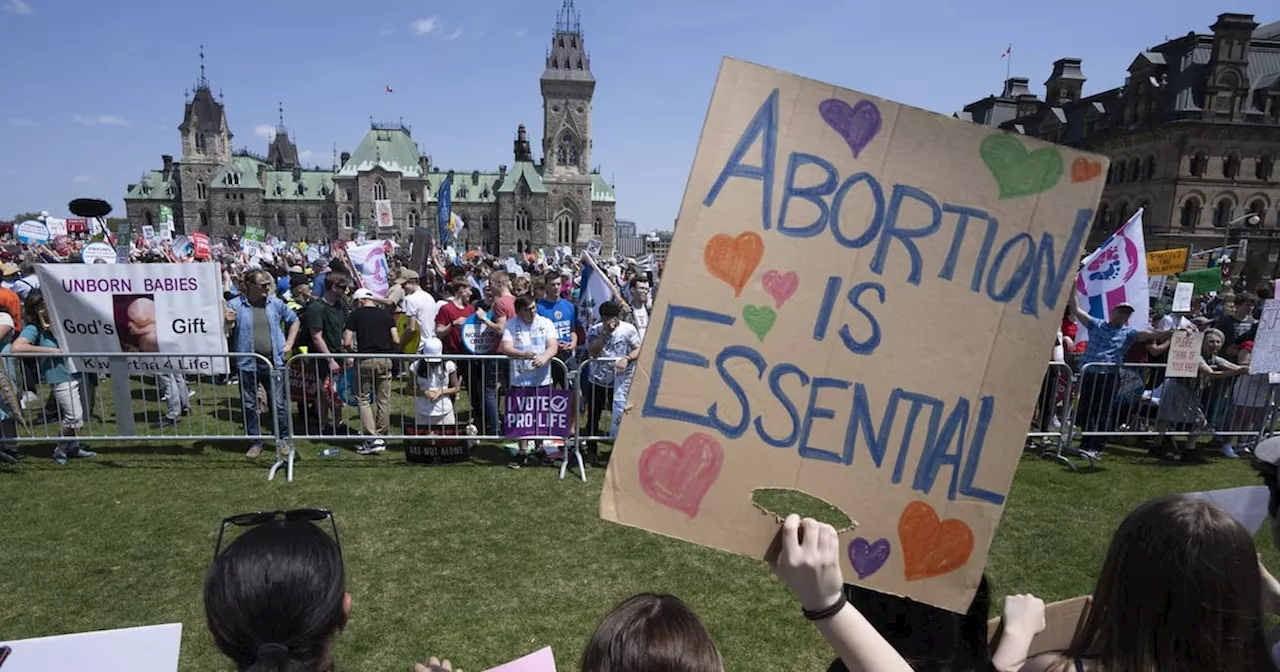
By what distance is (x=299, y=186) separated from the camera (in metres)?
104

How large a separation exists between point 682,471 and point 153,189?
132942 millimetres

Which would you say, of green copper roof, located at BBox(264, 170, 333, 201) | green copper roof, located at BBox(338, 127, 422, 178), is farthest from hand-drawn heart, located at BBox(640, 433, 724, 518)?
green copper roof, located at BBox(264, 170, 333, 201)

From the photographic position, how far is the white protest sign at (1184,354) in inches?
308

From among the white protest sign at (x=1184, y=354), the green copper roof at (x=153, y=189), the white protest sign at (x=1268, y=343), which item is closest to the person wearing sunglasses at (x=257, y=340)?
the white protest sign at (x=1184, y=354)

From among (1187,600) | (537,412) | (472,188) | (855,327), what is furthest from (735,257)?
(472,188)

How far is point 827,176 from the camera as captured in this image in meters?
1.77

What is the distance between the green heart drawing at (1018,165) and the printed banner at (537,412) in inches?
240

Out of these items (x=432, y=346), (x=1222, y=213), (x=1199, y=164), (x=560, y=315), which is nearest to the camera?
(x=560, y=315)

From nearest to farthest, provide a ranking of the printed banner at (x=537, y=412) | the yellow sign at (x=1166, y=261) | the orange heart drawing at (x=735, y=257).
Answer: the orange heart drawing at (x=735, y=257) < the printed banner at (x=537, y=412) < the yellow sign at (x=1166, y=261)

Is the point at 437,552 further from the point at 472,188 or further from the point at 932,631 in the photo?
the point at 472,188

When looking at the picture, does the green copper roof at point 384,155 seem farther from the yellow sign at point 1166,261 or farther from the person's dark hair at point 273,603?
the person's dark hair at point 273,603

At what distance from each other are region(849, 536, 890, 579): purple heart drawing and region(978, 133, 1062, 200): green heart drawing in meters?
1.00

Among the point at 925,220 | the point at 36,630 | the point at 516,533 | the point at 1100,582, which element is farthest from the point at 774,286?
the point at 36,630

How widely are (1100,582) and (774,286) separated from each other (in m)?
1.17
